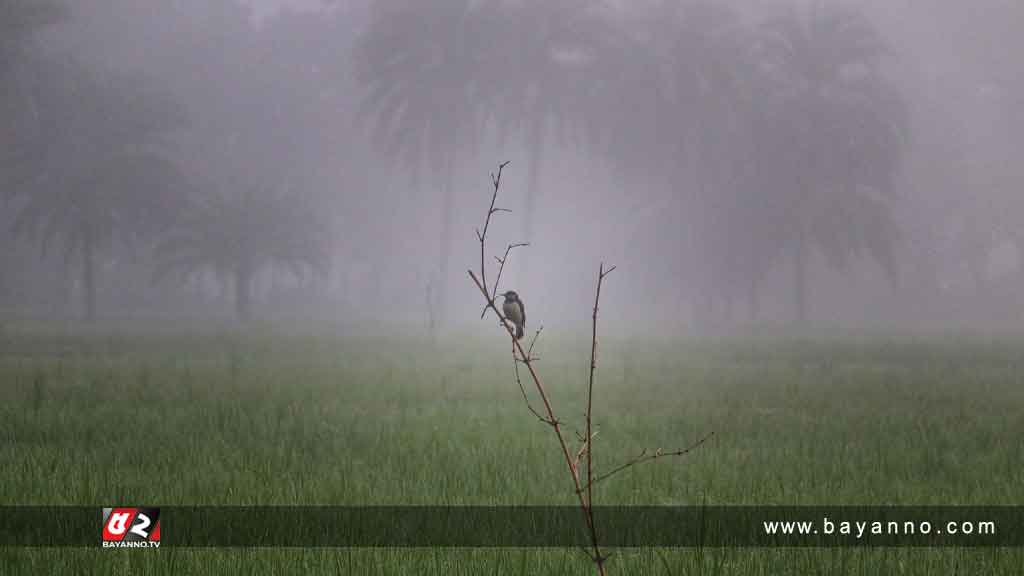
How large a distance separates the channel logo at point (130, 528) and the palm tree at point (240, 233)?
102 ft

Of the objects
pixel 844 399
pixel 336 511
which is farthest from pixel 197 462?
pixel 844 399

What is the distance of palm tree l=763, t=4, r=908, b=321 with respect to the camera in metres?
32.2

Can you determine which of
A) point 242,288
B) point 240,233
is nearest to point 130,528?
point 240,233

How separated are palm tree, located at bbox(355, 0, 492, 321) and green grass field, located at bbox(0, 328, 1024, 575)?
23.9 metres

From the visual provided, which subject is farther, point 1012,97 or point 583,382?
point 1012,97

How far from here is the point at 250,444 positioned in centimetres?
665

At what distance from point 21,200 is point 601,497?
54.1 metres

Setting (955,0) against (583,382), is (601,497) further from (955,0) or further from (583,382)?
(955,0)

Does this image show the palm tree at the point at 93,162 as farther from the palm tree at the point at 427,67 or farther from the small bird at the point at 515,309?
the small bird at the point at 515,309

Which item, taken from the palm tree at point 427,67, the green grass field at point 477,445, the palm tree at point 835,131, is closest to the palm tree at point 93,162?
the palm tree at point 427,67

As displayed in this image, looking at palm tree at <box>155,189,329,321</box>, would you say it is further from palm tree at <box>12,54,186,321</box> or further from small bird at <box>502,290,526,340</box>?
small bird at <box>502,290,526,340</box>

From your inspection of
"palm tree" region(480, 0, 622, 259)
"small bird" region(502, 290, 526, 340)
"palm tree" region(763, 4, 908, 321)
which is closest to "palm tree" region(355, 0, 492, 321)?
"palm tree" region(480, 0, 622, 259)

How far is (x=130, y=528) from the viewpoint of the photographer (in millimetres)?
3793

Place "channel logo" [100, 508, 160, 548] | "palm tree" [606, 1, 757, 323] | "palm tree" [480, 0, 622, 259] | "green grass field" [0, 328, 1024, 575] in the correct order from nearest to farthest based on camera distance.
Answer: "green grass field" [0, 328, 1024, 575] < "channel logo" [100, 508, 160, 548] < "palm tree" [606, 1, 757, 323] < "palm tree" [480, 0, 622, 259]
